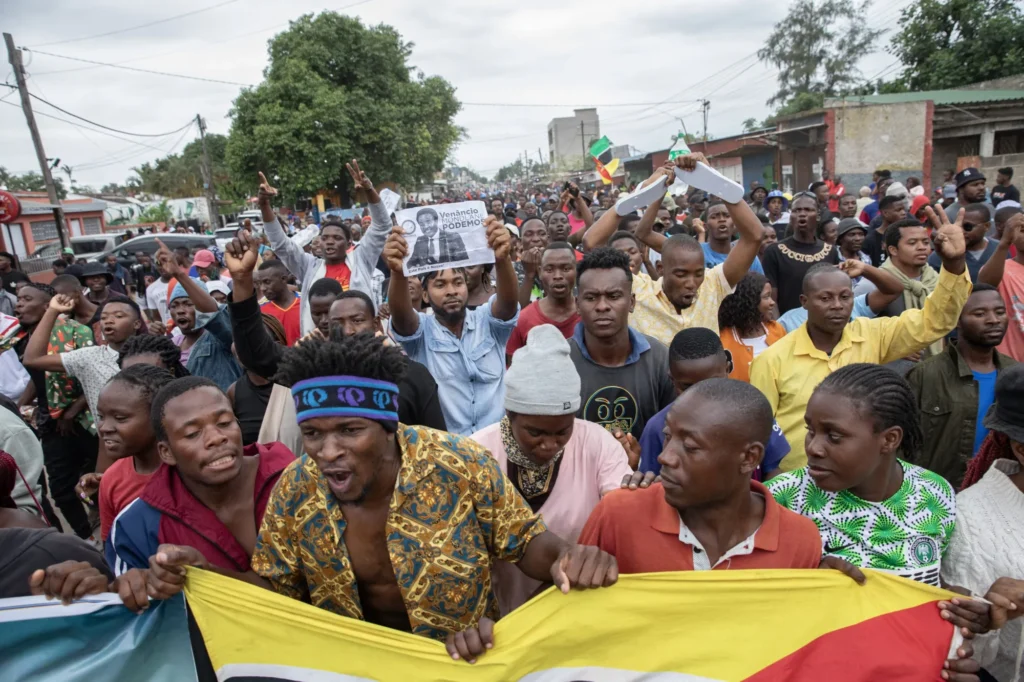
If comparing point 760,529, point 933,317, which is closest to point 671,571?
point 760,529

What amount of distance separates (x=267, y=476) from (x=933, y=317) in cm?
329

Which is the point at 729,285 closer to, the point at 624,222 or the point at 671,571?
the point at 671,571

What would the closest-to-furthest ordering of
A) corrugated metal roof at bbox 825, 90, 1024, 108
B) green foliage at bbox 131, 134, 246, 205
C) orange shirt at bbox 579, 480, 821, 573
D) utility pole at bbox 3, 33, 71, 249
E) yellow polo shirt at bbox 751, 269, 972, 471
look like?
orange shirt at bbox 579, 480, 821, 573 → yellow polo shirt at bbox 751, 269, 972, 471 → utility pole at bbox 3, 33, 71, 249 → corrugated metal roof at bbox 825, 90, 1024, 108 → green foliage at bbox 131, 134, 246, 205

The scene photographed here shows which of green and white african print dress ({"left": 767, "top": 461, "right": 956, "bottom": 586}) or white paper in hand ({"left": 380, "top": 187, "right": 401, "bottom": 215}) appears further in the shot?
white paper in hand ({"left": 380, "top": 187, "right": 401, "bottom": 215})

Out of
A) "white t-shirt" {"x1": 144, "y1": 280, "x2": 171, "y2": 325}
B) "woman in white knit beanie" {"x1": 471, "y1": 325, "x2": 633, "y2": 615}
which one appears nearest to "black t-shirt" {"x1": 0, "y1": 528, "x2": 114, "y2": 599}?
"woman in white knit beanie" {"x1": 471, "y1": 325, "x2": 633, "y2": 615}

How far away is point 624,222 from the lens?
27.6 feet

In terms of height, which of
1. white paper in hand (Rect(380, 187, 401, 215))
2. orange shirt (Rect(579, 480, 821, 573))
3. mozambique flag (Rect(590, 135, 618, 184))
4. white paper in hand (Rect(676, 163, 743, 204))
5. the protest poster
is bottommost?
orange shirt (Rect(579, 480, 821, 573))

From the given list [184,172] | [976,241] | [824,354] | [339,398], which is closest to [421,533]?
[339,398]

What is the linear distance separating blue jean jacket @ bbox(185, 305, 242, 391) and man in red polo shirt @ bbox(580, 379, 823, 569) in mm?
3213

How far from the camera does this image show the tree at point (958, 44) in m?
30.8

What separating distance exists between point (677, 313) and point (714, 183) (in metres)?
0.87

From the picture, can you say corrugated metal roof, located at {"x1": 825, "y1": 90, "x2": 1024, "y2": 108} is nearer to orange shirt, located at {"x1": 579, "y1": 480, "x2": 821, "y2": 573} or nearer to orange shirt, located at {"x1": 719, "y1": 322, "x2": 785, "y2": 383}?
orange shirt, located at {"x1": 719, "y1": 322, "x2": 785, "y2": 383}

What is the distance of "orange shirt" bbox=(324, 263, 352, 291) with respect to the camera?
6.00 m

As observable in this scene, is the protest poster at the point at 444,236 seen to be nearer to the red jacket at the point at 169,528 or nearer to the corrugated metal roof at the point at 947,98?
the red jacket at the point at 169,528
